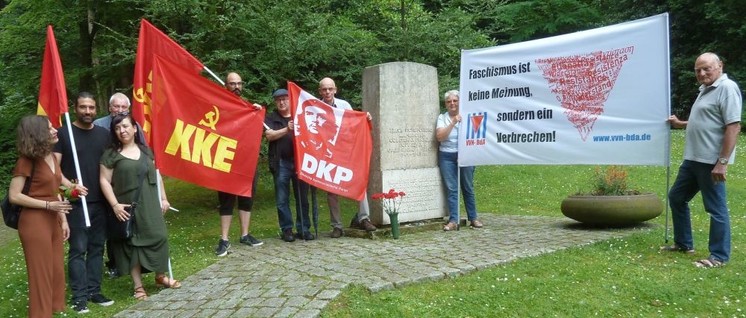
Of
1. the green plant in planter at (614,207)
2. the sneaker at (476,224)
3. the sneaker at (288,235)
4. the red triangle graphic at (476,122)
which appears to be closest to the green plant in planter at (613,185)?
the green plant in planter at (614,207)

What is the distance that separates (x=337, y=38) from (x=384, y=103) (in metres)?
2.93

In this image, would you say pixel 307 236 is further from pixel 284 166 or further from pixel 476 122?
pixel 476 122

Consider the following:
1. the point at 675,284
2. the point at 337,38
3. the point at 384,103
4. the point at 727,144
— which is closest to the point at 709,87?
the point at 727,144

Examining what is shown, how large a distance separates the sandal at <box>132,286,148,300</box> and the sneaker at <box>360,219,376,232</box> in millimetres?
3169

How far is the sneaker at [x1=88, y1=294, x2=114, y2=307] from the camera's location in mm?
5740

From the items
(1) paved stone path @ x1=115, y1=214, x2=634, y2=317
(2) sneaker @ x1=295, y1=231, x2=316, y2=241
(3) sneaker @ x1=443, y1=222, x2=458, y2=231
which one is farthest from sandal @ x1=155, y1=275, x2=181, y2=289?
(3) sneaker @ x1=443, y1=222, x2=458, y2=231

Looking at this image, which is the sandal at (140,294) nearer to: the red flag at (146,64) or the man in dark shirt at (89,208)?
the man in dark shirt at (89,208)

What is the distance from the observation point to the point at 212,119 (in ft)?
23.7

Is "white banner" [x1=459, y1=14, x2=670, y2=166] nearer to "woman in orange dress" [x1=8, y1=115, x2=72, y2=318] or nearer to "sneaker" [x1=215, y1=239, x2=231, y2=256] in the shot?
"sneaker" [x1=215, y1=239, x2=231, y2=256]

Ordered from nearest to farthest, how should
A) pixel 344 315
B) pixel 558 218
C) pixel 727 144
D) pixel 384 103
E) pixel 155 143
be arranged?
1. pixel 344 315
2. pixel 727 144
3. pixel 155 143
4. pixel 384 103
5. pixel 558 218

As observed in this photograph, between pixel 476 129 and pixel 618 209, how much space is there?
2.06 m

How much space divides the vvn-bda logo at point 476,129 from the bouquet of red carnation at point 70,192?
16.5 ft

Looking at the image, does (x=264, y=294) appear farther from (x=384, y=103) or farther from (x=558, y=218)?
(x=558, y=218)

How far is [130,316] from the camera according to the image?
17.3ft
